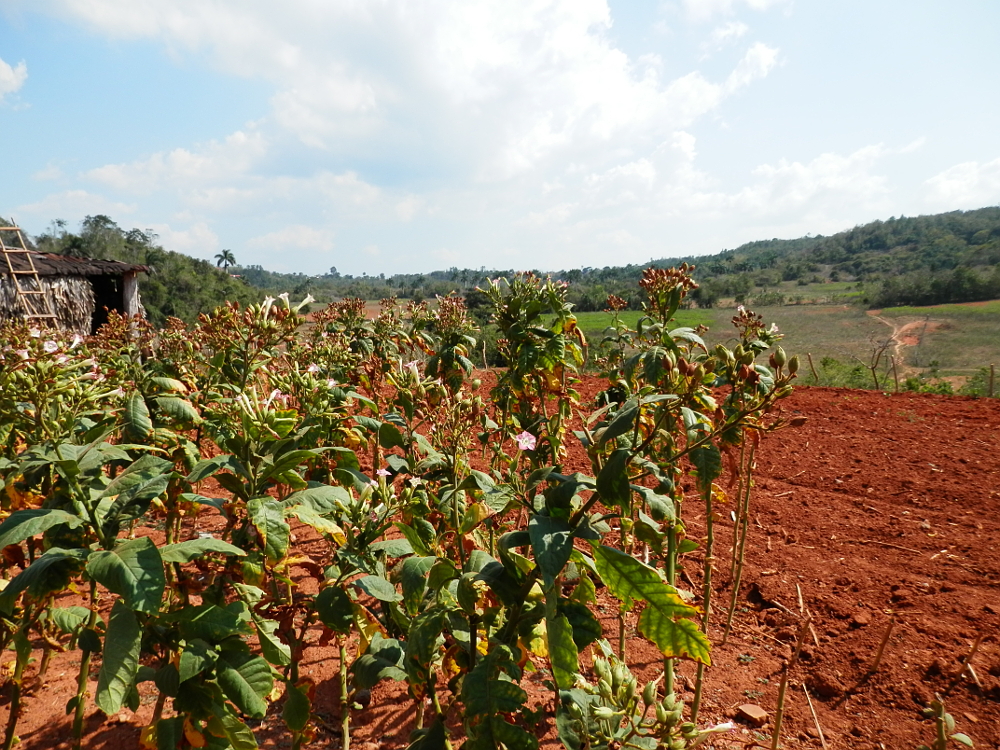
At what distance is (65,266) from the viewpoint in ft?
41.3

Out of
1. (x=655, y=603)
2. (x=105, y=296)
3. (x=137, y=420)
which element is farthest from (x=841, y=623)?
(x=105, y=296)

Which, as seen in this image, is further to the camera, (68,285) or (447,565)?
(68,285)

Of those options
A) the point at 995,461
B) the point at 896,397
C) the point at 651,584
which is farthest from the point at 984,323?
the point at 651,584

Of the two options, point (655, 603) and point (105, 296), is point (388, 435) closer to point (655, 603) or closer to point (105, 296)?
point (655, 603)

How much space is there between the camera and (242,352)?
221 centimetres

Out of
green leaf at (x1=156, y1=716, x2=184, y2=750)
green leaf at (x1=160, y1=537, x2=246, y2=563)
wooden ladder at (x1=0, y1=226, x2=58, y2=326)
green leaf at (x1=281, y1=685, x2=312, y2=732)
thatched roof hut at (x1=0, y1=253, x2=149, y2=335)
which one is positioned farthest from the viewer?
thatched roof hut at (x1=0, y1=253, x2=149, y2=335)

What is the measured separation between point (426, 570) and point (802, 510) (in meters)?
4.71

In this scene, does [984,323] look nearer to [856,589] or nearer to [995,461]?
[995,461]

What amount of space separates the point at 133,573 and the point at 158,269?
48.2m

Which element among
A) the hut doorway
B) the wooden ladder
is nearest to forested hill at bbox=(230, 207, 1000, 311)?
the hut doorway

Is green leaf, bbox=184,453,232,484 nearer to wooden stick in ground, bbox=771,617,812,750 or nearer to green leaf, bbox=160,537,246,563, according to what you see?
green leaf, bbox=160,537,246,563

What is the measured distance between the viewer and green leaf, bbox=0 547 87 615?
1369 millimetres

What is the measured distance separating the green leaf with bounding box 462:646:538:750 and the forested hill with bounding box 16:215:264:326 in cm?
3370

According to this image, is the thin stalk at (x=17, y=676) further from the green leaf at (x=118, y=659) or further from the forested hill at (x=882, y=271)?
the forested hill at (x=882, y=271)
